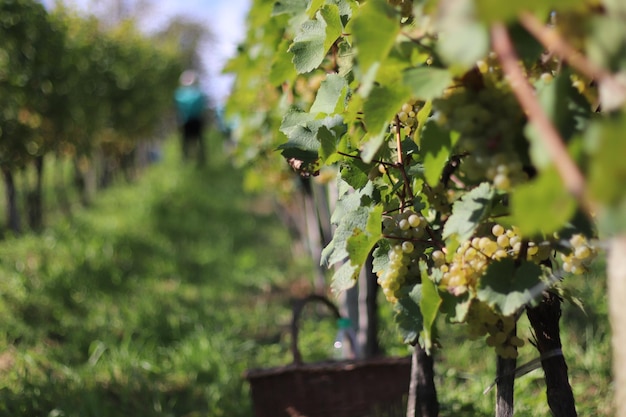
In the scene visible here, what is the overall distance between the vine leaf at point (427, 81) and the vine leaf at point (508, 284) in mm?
348

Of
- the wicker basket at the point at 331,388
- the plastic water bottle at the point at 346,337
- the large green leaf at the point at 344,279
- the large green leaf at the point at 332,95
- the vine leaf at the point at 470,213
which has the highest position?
the large green leaf at the point at 332,95

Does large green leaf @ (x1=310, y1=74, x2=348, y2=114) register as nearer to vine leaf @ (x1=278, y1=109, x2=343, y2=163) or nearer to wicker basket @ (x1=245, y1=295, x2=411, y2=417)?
vine leaf @ (x1=278, y1=109, x2=343, y2=163)

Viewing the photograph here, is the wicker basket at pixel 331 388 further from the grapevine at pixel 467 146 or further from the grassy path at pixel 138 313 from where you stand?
the grapevine at pixel 467 146

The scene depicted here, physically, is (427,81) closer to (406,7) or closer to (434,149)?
(434,149)

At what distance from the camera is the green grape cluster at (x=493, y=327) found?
4.12 feet

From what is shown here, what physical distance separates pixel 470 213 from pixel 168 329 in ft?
10.5

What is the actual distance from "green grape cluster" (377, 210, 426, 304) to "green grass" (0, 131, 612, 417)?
90 cm

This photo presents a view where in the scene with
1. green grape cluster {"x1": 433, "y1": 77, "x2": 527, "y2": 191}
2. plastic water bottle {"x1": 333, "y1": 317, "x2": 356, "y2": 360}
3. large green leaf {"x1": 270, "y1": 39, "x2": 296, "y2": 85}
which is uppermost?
large green leaf {"x1": 270, "y1": 39, "x2": 296, "y2": 85}

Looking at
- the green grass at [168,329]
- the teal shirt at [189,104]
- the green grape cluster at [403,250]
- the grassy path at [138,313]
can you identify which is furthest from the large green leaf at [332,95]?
the teal shirt at [189,104]

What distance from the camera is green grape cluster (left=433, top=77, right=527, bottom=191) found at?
1010 mm

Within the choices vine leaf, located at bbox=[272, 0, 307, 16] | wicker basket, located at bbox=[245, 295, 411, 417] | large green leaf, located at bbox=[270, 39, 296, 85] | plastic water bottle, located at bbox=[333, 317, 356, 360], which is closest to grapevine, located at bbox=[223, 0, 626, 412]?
large green leaf, located at bbox=[270, 39, 296, 85]

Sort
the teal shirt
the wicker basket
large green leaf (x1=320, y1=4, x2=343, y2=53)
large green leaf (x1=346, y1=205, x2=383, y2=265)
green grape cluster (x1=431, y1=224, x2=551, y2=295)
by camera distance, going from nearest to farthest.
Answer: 1. green grape cluster (x1=431, y1=224, x2=551, y2=295)
2. large green leaf (x1=346, y1=205, x2=383, y2=265)
3. large green leaf (x1=320, y1=4, x2=343, y2=53)
4. the wicker basket
5. the teal shirt

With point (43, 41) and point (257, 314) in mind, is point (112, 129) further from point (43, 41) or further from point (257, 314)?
point (257, 314)

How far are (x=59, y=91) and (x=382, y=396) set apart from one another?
5.66 meters
